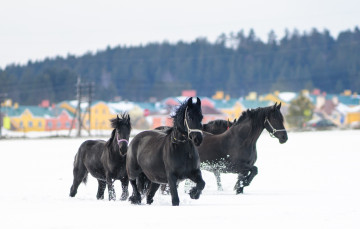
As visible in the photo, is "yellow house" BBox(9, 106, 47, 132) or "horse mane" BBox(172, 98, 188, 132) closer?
"horse mane" BBox(172, 98, 188, 132)

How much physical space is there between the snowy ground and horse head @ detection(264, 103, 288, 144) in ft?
3.56

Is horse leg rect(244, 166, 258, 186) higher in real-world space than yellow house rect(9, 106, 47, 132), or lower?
lower

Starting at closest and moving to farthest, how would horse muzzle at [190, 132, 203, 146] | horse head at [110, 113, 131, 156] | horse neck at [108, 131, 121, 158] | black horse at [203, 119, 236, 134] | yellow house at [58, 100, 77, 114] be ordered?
horse muzzle at [190, 132, 203, 146] < horse head at [110, 113, 131, 156] < horse neck at [108, 131, 121, 158] < black horse at [203, 119, 236, 134] < yellow house at [58, 100, 77, 114]

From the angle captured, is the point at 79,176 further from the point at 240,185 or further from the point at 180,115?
the point at 180,115

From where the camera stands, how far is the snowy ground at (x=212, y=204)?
359 inches

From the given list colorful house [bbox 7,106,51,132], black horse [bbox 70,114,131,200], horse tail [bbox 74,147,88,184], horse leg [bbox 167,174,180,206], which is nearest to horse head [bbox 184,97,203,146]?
horse leg [bbox 167,174,180,206]

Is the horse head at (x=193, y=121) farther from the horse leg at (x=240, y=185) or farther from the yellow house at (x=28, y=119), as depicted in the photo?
the yellow house at (x=28, y=119)

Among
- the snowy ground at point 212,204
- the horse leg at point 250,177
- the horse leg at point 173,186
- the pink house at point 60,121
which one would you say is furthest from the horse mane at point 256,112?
the pink house at point 60,121

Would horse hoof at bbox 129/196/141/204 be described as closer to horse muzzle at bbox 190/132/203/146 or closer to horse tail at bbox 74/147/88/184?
horse muzzle at bbox 190/132/203/146

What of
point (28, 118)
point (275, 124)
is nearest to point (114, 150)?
point (275, 124)

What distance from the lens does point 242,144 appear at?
15.0 m

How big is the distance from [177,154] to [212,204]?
1219mm

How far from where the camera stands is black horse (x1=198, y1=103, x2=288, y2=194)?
1472 cm

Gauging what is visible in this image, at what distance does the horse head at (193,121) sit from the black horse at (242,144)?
150 inches
